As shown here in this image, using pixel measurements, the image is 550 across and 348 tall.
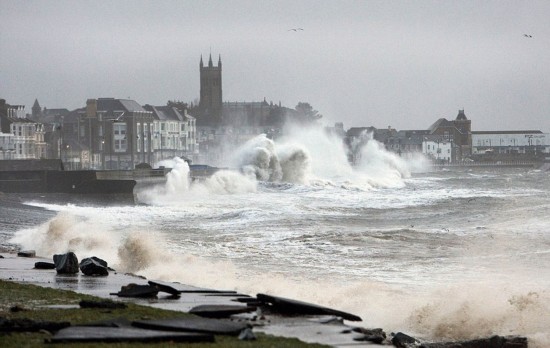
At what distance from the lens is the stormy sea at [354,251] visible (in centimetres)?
1429

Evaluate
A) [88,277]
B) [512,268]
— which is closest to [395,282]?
[512,268]

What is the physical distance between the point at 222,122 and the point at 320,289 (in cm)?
17921

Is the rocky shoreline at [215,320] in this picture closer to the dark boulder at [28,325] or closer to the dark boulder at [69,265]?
the dark boulder at [28,325]

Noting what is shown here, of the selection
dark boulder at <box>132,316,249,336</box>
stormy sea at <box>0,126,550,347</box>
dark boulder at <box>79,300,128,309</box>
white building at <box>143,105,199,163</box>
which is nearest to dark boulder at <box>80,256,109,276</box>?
stormy sea at <box>0,126,550,347</box>

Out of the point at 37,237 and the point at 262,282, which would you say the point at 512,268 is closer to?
the point at 262,282

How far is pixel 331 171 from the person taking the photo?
121438mm

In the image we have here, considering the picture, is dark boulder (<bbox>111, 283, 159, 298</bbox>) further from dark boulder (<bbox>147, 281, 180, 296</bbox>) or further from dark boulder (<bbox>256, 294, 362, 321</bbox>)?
dark boulder (<bbox>256, 294, 362, 321</bbox>)

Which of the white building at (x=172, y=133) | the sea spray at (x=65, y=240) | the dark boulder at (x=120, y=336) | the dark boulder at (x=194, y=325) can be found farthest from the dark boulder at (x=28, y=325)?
the white building at (x=172, y=133)

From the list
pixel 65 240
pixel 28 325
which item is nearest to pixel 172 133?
pixel 65 240

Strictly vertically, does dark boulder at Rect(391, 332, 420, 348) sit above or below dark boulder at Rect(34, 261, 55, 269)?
below

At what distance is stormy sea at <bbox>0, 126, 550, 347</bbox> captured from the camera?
14289 mm

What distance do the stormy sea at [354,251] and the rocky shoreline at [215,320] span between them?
1.73 meters

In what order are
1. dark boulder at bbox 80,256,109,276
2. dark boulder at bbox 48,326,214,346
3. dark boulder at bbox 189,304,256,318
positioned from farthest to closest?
dark boulder at bbox 80,256,109,276, dark boulder at bbox 189,304,256,318, dark boulder at bbox 48,326,214,346

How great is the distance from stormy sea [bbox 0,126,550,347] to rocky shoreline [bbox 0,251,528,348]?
Answer: 173 centimetres
